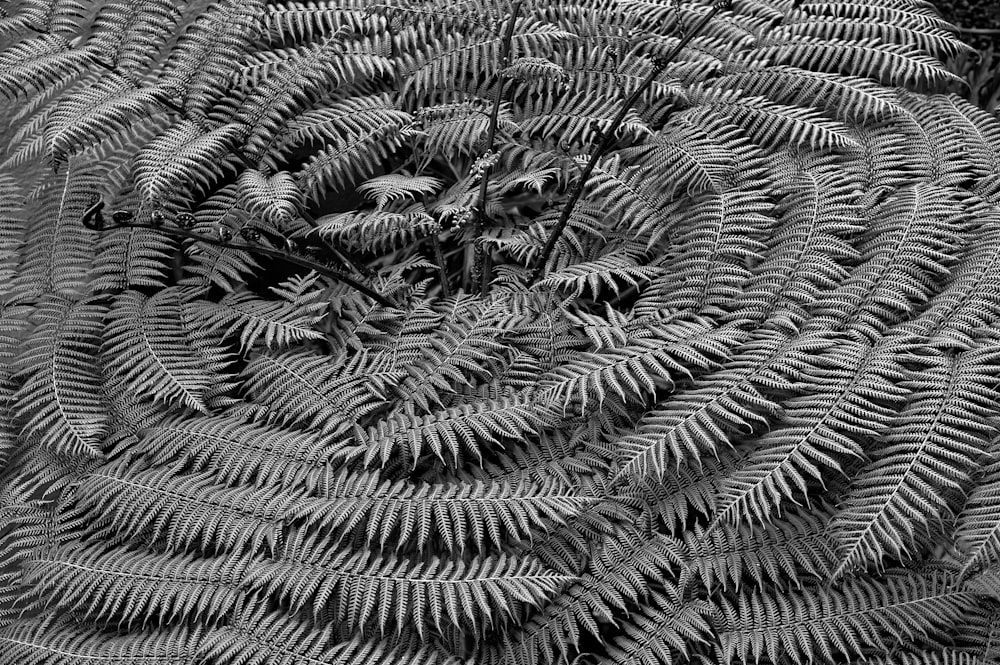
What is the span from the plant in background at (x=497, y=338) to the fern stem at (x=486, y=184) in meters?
0.02

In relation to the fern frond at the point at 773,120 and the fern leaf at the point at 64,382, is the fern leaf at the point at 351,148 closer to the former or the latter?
the fern leaf at the point at 64,382

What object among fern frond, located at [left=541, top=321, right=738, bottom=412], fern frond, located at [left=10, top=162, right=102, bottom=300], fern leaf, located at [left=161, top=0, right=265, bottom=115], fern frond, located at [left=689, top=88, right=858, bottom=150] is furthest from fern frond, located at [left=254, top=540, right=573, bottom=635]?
fern frond, located at [left=689, top=88, right=858, bottom=150]

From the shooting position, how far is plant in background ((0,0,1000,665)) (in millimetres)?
1829

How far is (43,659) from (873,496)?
2.01 metres

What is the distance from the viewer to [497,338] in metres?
2.22

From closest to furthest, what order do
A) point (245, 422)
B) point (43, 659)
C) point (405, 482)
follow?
1. point (43, 659)
2. point (405, 482)
3. point (245, 422)

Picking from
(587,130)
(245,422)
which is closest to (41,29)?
(245,422)

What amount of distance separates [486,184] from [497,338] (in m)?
0.54

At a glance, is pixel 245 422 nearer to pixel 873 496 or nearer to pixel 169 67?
pixel 169 67

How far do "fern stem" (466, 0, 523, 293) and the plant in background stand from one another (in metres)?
0.02

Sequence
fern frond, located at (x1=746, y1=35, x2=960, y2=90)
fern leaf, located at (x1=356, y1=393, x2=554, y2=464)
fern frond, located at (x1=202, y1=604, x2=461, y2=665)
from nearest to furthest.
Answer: fern frond, located at (x1=202, y1=604, x2=461, y2=665) → fern leaf, located at (x1=356, y1=393, x2=554, y2=464) → fern frond, located at (x1=746, y1=35, x2=960, y2=90)

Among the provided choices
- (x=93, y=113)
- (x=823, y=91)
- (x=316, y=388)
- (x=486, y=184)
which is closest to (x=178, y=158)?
(x=93, y=113)

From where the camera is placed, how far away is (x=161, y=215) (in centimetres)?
231

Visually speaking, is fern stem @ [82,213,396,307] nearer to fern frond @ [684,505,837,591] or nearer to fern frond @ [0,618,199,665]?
fern frond @ [0,618,199,665]
